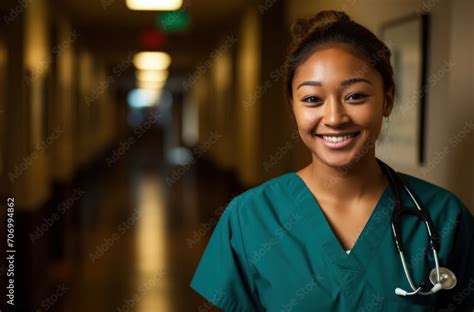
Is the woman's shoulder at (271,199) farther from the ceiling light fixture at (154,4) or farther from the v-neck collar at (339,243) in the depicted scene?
the ceiling light fixture at (154,4)

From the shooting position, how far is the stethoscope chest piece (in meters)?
1.20

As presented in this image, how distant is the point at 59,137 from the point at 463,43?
17.6 feet

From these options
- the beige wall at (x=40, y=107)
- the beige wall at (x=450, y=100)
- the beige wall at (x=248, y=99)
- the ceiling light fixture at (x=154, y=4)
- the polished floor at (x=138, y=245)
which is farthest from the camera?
the beige wall at (x=248, y=99)

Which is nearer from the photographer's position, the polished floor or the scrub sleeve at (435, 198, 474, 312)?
the scrub sleeve at (435, 198, 474, 312)

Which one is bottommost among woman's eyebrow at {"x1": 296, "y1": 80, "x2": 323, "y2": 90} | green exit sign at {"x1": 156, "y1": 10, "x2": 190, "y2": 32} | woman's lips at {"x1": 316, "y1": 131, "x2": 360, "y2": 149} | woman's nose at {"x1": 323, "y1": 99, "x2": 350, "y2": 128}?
woman's lips at {"x1": 316, "y1": 131, "x2": 360, "y2": 149}

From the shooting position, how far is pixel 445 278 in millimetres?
1209

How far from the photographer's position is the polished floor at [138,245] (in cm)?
400

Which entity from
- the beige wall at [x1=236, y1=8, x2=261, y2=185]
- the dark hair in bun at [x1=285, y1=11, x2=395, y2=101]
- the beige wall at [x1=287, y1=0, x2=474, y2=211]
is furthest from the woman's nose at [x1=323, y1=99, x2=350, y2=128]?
the beige wall at [x1=236, y1=8, x2=261, y2=185]

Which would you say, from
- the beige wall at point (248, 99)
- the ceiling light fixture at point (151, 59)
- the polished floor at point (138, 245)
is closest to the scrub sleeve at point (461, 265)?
the polished floor at point (138, 245)

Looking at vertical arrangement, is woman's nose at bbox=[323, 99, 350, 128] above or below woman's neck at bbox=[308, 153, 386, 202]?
above

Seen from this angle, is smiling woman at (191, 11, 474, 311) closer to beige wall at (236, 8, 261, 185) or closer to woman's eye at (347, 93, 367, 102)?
woman's eye at (347, 93, 367, 102)

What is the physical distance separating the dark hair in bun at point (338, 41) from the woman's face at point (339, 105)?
0.02m

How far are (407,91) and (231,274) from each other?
1489mm

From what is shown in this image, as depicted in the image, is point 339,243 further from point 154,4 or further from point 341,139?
point 154,4
